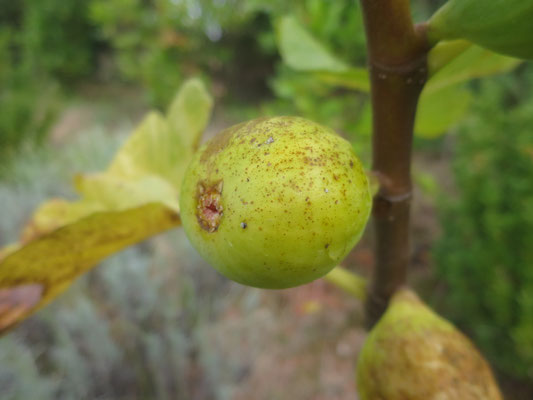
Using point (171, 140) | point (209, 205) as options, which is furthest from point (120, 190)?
point (209, 205)

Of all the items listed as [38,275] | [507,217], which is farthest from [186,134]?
[507,217]

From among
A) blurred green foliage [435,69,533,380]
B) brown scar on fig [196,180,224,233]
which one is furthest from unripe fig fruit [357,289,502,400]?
blurred green foliage [435,69,533,380]

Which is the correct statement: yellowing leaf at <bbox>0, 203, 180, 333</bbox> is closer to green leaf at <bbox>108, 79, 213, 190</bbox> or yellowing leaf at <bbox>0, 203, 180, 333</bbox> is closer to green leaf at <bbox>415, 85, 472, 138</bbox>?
green leaf at <bbox>108, 79, 213, 190</bbox>

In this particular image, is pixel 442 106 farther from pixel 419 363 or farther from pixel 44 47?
A: pixel 44 47

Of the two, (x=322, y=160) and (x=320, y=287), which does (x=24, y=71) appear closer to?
(x=320, y=287)

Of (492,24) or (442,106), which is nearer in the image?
(492,24)

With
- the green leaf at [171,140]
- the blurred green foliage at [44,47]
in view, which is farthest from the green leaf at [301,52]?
the blurred green foliage at [44,47]
